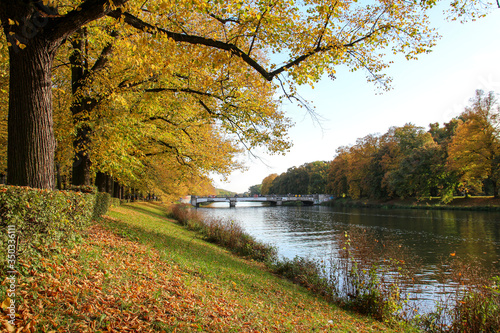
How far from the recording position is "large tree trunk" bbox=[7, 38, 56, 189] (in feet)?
17.8

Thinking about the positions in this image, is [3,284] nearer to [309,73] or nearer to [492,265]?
[309,73]

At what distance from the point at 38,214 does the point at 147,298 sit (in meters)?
2.08

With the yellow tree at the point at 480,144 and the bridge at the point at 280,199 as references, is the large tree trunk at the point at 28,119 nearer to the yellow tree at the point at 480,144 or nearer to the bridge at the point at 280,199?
the yellow tree at the point at 480,144

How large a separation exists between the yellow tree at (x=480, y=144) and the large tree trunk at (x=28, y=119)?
139ft

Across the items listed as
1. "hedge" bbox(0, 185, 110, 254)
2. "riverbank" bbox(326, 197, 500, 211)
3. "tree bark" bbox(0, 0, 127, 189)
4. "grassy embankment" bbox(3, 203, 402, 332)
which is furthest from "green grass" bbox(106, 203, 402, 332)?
"riverbank" bbox(326, 197, 500, 211)

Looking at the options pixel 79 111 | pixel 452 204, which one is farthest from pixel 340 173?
pixel 79 111

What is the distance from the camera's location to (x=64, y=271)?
4598 millimetres

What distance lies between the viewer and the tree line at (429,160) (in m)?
35.7

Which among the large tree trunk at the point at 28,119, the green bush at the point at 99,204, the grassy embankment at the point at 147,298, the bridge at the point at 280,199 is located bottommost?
the bridge at the point at 280,199

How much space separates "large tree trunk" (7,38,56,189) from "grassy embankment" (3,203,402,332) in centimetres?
155

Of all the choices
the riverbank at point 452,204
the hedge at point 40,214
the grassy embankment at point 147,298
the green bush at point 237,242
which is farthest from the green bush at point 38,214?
the riverbank at point 452,204

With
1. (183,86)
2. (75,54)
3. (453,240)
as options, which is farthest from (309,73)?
(453,240)

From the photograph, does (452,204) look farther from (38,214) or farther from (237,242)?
(38,214)

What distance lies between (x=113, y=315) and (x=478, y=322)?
6.98 meters
